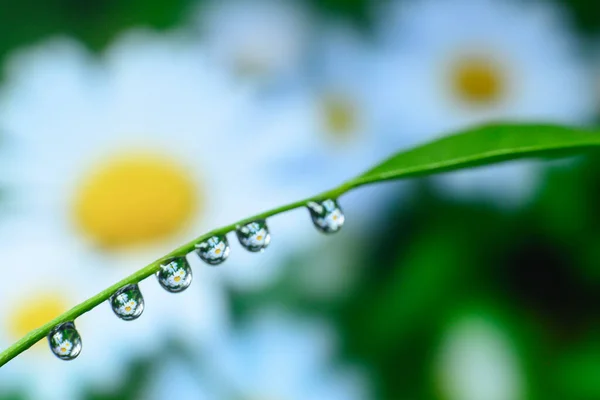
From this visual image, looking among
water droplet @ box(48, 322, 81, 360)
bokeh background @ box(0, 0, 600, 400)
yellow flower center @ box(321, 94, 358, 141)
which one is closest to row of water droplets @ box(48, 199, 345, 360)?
water droplet @ box(48, 322, 81, 360)

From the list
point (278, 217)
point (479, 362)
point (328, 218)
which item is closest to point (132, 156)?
point (278, 217)

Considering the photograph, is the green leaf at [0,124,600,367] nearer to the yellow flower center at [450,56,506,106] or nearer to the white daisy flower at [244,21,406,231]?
the white daisy flower at [244,21,406,231]

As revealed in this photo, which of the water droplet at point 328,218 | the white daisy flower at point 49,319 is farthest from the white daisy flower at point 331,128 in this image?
the water droplet at point 328,218

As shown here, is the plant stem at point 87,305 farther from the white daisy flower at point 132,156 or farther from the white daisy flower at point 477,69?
the white daisy flower at point 477,69

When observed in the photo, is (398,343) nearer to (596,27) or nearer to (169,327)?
(169,327)

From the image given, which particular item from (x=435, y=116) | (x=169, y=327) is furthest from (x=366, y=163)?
(x=169, y=327)

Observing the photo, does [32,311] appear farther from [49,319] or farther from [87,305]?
[87,305]
